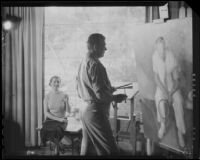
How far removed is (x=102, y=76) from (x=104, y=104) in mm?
300

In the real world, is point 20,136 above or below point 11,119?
below

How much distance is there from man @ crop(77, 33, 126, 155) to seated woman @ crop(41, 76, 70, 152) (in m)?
0.20

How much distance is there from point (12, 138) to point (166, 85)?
1.76m

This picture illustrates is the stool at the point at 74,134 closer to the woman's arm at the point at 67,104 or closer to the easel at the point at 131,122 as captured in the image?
the woman's arm at the point at 67,104

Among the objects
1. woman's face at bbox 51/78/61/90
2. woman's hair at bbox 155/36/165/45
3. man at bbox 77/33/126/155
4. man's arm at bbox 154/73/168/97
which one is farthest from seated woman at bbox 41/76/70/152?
woman's hair at bbox 155/36/165/45

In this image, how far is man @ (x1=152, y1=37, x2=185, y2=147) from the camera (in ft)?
9.00

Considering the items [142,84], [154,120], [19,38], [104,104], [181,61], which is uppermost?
[19,38]

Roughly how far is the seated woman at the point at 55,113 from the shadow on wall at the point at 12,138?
0.26 meters

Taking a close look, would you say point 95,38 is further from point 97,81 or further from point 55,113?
point 55,113

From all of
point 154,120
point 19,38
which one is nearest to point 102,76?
point 154,120

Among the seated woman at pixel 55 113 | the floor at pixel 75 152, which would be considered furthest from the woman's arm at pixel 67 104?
the floor at pixel 75 152

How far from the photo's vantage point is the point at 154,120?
2812 mm

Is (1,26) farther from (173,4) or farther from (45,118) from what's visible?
(173,4)

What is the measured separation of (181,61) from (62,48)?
126 cm
